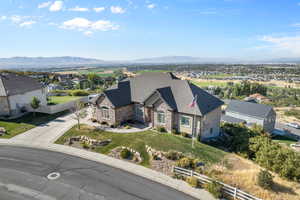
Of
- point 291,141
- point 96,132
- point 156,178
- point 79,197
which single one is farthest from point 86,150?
point 291,141

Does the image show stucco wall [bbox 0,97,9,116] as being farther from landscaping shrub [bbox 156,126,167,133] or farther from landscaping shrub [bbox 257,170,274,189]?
landscaping shrub [bbox 257,170,274,189]

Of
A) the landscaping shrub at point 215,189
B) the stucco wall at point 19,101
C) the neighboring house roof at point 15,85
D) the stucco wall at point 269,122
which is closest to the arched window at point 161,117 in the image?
the landscaping shrub at point 215,189

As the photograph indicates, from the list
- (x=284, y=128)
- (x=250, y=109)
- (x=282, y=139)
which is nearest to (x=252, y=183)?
(x=250, y=109)

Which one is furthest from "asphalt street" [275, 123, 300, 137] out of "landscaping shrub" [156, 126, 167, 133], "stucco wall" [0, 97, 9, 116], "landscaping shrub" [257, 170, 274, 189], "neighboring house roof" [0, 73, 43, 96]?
"stucco wall" [0, 97, 9, 116]

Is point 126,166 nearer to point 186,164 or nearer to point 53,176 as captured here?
point 186,164

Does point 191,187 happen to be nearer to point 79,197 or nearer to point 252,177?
point 252,177
